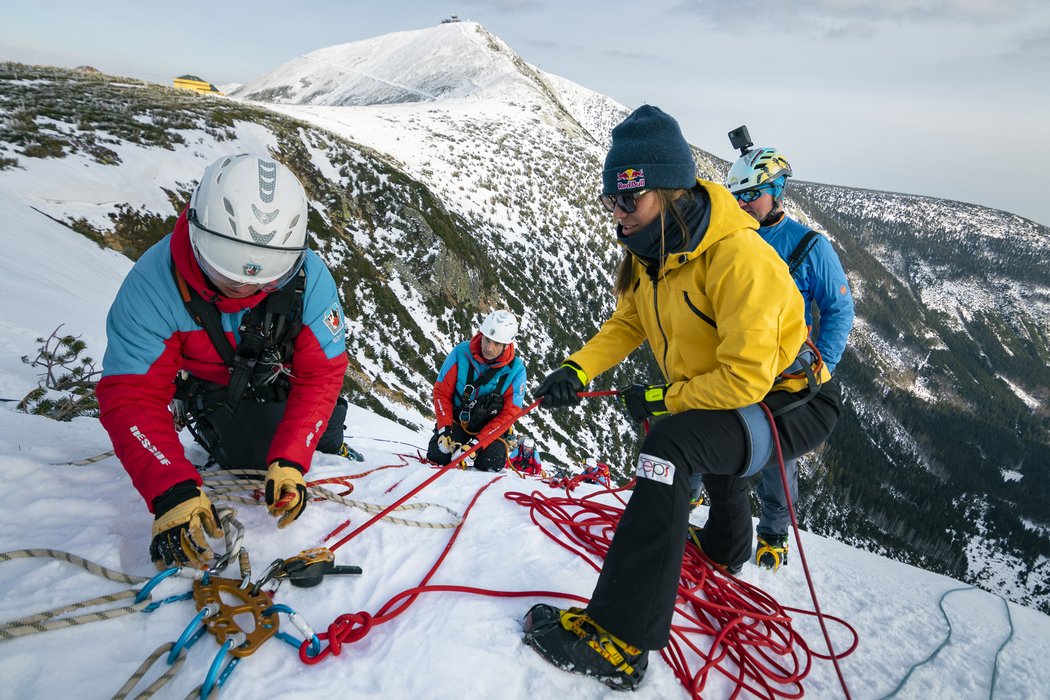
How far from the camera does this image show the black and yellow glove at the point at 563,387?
→ 10.7 feet

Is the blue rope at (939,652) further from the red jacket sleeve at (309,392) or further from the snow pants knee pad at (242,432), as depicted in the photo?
the snow pants knee pad at (242,432)

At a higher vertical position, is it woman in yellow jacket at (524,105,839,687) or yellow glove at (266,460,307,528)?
woman in yellow jacket at (524,105,839,687)

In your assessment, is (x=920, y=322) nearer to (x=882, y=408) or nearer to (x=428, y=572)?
(x=882, y=408)

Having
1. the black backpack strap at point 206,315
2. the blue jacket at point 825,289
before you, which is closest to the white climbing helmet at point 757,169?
the blue jacket at point 825,289

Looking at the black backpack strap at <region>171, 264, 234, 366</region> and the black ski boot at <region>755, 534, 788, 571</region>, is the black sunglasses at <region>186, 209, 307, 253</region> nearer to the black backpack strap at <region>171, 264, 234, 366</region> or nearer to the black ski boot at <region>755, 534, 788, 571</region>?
the black backpack strap at <region>171, 264, 234, 366</region>

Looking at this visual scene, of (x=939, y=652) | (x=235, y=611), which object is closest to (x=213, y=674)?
(x=235, y=611)

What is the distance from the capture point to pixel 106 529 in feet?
8.48

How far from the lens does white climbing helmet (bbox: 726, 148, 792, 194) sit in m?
4.52

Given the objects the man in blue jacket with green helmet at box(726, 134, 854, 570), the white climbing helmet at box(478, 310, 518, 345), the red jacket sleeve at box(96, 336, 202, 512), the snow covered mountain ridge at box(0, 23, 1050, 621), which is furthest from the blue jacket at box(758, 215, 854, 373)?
the snow covered mountain ridge at box(0, 23, 1050, 621)

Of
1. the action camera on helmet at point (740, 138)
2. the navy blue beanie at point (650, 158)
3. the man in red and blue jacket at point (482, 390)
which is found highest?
the action camera on helmet at point (740, 138)

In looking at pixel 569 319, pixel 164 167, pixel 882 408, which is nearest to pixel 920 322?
pixel 882 408

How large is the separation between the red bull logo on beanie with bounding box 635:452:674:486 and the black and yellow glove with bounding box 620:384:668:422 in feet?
1.53

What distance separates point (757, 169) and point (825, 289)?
4.17 ft

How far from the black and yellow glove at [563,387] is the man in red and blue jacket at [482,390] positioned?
119 inches
